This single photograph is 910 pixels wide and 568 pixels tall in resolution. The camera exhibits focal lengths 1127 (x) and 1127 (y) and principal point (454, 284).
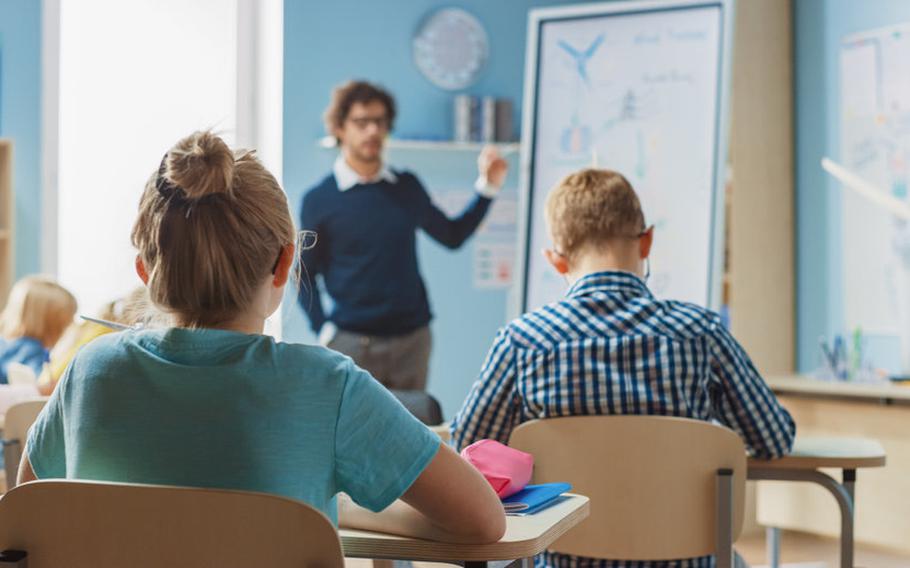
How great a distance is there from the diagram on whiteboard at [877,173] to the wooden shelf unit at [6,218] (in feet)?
11.4

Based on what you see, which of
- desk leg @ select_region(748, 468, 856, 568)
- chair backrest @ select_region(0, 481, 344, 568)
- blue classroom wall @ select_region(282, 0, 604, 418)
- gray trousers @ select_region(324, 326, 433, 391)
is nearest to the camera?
chair backrest @ select_region(0, 481, 344, 568)

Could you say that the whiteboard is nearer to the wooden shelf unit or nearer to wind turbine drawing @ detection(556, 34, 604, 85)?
wind turbine drawing @ detection(556, 34, 604, 85)

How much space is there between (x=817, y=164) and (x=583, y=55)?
Answer: 1.09m

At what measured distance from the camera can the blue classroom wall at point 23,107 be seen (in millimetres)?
5012

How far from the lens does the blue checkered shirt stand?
1905 millimetres

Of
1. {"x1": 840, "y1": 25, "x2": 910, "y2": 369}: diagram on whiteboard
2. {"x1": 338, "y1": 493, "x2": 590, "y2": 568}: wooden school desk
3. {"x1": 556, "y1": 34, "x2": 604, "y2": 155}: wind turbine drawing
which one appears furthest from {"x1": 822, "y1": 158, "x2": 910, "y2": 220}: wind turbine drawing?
{"x1": 338, "y1": 493, "x2": 590, "y2": 568}: wooden school desk

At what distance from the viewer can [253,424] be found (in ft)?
3.69

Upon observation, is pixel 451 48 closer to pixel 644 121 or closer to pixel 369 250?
pixel 369 250

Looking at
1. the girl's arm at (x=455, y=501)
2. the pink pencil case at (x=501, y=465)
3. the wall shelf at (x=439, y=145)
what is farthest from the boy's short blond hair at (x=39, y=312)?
the girl's arm at (x=455, y=501)

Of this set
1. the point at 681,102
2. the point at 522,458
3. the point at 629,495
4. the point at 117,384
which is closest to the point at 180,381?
the point at 117,384

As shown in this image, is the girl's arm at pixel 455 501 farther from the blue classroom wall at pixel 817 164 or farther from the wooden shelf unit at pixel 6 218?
the wooden shelf unit at pixel 6 218

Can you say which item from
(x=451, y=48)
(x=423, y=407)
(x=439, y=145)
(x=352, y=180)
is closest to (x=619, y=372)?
(x=423, y=407)

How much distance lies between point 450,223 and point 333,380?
3333 mm

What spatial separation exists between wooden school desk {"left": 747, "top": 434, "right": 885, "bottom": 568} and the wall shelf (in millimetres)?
3305
